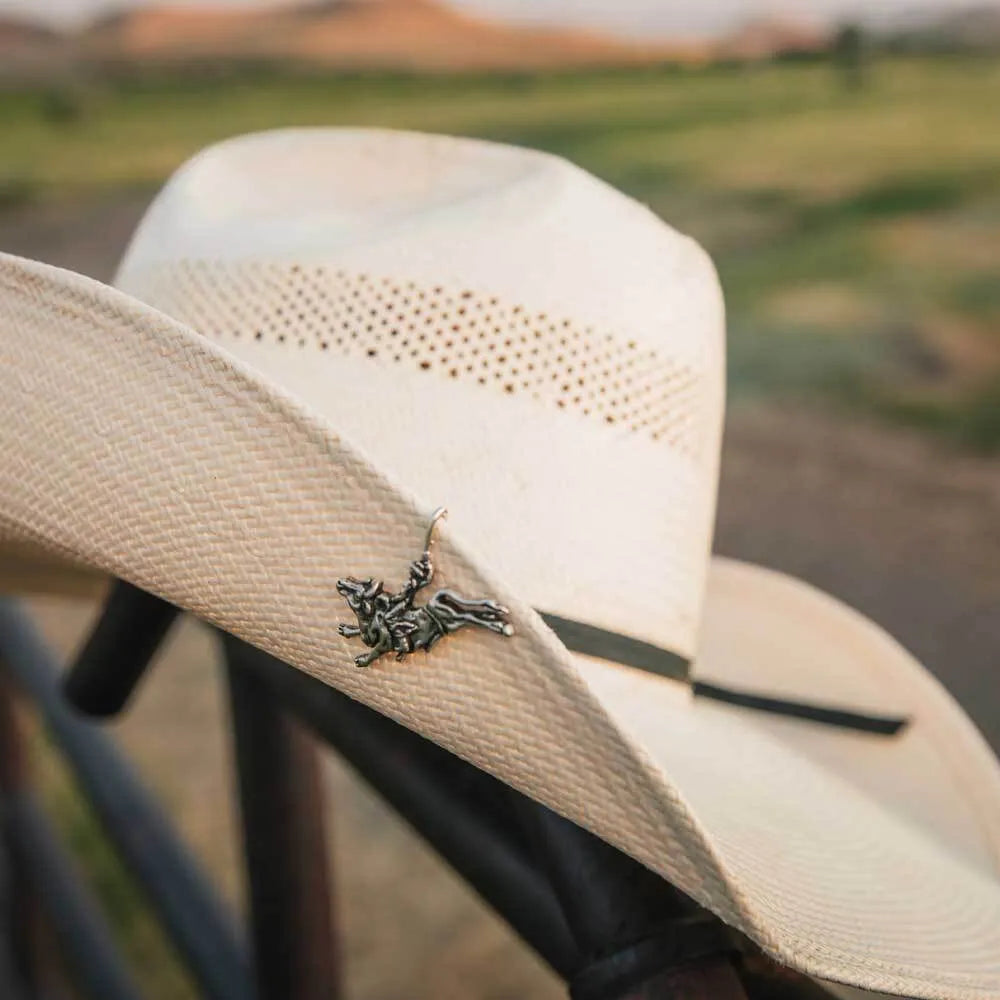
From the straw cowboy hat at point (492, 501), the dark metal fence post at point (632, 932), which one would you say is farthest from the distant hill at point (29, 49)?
the dark metal fence post at point (632, 932)

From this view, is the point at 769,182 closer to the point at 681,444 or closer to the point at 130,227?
the point at 130,227

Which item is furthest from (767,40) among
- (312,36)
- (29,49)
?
(29,49)

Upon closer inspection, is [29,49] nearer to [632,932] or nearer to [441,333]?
[441,333]

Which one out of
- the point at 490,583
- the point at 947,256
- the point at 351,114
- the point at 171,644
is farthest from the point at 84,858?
the point at 490,583

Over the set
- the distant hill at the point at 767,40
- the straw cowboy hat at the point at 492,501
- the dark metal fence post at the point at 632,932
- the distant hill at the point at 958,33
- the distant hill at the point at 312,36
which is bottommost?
the dark metal fence post at the point at 632,932

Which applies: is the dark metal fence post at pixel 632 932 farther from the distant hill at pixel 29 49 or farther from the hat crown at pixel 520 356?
the distant hill at pixel 29 49

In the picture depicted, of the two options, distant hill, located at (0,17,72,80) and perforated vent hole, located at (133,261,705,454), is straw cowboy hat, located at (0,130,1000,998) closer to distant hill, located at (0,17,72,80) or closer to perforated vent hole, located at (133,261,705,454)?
perforated vent hole, located at (133,261,705,454)

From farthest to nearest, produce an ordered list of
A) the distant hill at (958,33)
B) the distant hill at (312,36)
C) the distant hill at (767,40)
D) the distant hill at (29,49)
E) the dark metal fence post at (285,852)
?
1. the distant hill at (29,49)
2. the distant hill at (312,36)
3. the distant hill at (767,40)
4. the distant hill at (958,33)
5. the dark metal fence post at (285,852)

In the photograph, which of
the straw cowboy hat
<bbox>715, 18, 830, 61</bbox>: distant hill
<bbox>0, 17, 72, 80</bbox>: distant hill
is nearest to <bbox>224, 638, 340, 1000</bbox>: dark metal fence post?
the straw cowboy hat
